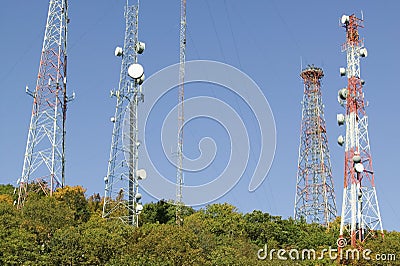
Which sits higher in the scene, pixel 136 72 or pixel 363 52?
pixel 363 52

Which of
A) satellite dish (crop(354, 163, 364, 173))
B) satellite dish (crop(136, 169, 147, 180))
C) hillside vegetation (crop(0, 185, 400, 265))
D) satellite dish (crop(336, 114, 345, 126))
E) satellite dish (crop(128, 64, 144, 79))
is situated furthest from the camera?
satellite dish (crop(136, 169, 147, 180))

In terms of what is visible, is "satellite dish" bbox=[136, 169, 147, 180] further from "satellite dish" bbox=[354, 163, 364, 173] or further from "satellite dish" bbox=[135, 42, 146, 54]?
"satellite dish" bbox=[354, 163, 364, 173]

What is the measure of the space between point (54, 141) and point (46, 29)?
28.1 ft

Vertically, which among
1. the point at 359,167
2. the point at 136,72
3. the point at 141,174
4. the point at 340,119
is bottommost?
the point at 359,167

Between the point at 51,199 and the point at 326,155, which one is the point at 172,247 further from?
the point at 326,155

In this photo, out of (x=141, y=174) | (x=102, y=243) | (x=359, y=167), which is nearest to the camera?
(x=102, y=243)

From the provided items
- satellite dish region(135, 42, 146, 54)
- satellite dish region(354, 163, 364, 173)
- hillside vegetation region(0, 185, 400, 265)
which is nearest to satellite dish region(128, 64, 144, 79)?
satellite dish region(135, 42, 146, 54)

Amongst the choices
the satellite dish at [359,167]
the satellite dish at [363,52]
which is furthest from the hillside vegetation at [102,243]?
the satellite dish at [363,52]

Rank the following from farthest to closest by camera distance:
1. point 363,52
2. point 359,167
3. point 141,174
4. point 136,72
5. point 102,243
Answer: point 141,174, point 363,52, point 136,72, point 359,167, point 102,243

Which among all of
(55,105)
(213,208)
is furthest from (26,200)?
(213,208)

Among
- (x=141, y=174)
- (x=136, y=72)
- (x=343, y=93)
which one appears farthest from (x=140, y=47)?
(x=343, y=93)

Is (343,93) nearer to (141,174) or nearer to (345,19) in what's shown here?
(345,19)

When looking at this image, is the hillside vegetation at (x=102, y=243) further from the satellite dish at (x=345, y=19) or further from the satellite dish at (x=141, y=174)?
the satellite dish at (x=345, y=19)

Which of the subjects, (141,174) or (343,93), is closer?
(343,93)
